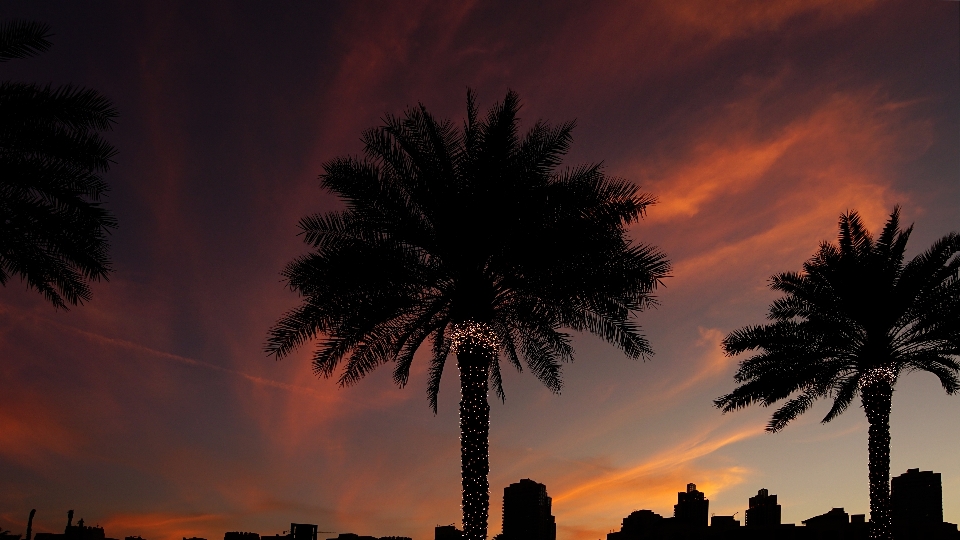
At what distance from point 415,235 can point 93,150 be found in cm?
608

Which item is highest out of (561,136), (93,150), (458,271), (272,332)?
(561,136)

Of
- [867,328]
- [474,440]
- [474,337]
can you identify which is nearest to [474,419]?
[474,440]

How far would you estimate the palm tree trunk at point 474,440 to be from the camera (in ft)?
54.5

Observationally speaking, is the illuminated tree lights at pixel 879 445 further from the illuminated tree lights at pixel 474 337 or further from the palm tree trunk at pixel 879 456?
the illuminated tree lights at pixel 474 337

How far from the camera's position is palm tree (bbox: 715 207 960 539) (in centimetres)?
2244

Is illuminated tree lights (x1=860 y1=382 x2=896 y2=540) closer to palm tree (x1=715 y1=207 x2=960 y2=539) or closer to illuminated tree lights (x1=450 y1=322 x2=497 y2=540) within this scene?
palm tree (x1=715 y1=207 x2=960 y2=539)

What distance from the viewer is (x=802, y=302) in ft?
79.8

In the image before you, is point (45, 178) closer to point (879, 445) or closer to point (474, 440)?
point (474, 440)

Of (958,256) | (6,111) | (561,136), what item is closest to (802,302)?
(958,256)

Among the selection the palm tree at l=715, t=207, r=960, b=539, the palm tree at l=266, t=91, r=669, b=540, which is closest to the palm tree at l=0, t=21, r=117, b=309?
the palm tree at l=266, t=91, r=669, b=540

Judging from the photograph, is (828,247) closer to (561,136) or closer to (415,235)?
(561,136)

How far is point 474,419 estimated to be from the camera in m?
17.1

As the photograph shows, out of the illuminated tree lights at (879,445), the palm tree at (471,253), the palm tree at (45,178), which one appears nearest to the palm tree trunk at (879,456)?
the illuminated tree lights at (879,445)

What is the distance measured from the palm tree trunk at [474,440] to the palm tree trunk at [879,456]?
38.7ft
